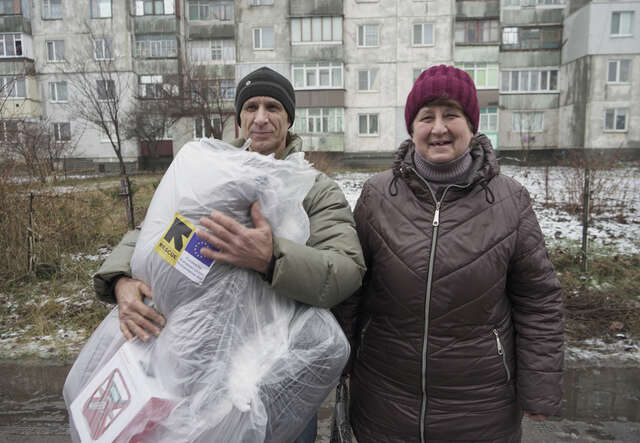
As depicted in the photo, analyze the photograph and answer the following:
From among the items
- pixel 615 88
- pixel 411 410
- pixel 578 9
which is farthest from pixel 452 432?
pixel 578 9

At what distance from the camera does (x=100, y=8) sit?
27812mm

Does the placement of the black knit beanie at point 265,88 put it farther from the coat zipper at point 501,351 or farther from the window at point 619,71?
the window at point 619,71

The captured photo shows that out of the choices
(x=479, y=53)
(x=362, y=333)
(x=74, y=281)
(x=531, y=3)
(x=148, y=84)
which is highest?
(x=531, y=3)

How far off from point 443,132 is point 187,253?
100cm

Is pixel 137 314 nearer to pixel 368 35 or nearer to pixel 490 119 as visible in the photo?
pixel 368 35

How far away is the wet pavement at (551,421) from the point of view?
2.73 m

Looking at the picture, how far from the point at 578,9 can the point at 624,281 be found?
1090 inches

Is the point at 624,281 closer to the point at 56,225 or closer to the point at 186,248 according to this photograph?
the point at 186,248

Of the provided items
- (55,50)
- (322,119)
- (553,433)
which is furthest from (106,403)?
(55,50)

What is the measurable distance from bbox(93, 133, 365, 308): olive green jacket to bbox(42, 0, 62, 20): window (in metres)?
32.9

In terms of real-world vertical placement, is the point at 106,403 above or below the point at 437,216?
below

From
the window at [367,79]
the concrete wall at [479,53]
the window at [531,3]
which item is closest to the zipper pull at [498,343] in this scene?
the window at [367,79]

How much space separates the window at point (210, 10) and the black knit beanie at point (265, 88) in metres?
29.2

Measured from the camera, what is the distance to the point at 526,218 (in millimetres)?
1690
